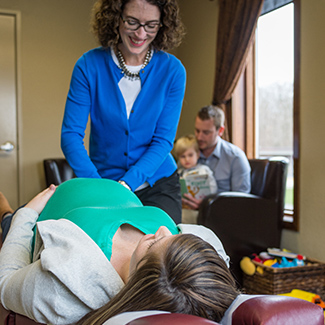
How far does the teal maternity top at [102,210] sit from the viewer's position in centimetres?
126

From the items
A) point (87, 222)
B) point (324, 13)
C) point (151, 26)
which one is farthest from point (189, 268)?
point (324, 13)

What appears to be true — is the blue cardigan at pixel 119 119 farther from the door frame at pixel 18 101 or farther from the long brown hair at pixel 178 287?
the door frame at pixel 18 101

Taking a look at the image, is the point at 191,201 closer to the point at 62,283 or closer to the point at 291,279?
the point at 291,279

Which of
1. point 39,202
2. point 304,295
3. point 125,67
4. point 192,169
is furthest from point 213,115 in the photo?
point 39,202

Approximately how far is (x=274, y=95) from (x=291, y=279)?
5.03ft

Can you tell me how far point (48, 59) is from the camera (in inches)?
184

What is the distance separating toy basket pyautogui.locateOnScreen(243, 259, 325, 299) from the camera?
2785 mm

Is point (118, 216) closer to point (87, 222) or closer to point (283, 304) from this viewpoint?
point (87, 222)

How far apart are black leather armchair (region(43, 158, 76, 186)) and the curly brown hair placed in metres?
2.55

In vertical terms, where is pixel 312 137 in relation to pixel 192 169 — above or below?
above

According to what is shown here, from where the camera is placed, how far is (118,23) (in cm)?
167

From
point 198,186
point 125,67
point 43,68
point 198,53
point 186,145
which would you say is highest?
point 198,53

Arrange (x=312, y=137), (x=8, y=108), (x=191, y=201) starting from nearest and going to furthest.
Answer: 1. (x=312, y=137)
2. (x=191, y=201)
3. (x=8, y=108)

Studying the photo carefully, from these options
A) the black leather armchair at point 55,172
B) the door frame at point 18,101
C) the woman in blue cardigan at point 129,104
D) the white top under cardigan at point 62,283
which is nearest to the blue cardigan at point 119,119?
the woman in blue cardigan at point 129,104
